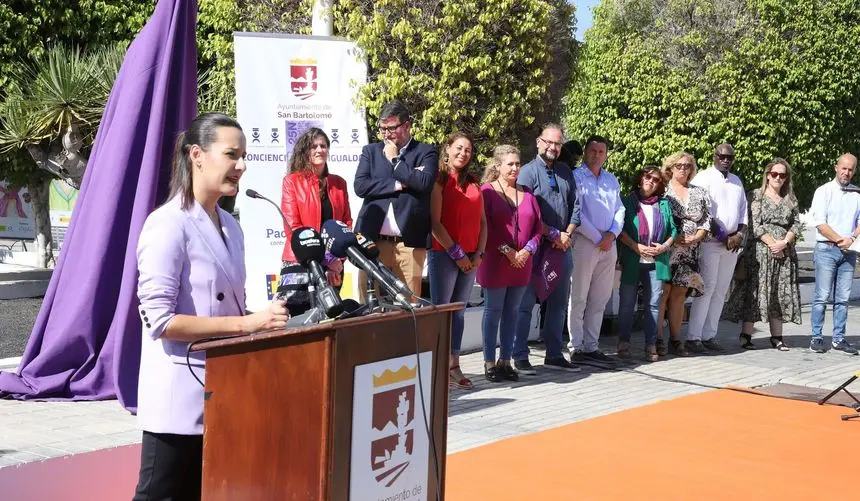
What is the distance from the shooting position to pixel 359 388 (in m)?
3.30

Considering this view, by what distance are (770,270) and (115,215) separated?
23.0ft

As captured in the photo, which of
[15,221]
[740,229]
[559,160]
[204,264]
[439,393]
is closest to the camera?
[204,264]

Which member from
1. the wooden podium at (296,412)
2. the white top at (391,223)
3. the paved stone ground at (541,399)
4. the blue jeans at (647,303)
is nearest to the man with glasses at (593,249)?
the blue jeans at (647,303)

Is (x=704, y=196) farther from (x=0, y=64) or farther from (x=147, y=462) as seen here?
(x=0, y=64)

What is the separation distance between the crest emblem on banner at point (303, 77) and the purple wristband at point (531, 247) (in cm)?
266

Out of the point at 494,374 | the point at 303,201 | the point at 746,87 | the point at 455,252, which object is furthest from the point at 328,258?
the point at 746,87

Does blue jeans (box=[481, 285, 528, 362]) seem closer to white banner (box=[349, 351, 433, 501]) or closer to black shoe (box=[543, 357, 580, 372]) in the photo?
black shoe (box=[543, 357, 580, 372])

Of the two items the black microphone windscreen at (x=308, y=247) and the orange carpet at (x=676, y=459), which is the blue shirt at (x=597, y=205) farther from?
the black microphone windscreen at (x=308, y=247)

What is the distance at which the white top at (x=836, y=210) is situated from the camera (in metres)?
11.0

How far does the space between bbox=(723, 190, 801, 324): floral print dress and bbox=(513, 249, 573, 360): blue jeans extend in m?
2.78

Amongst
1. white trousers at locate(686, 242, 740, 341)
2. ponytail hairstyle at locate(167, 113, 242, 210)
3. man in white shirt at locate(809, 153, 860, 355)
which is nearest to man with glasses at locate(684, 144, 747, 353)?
white trousers at locate(686, 242, 740, 341)

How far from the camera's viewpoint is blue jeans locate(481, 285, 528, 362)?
856cm

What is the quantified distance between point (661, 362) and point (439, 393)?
6.64 metres

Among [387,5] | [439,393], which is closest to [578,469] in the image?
[439,393]
